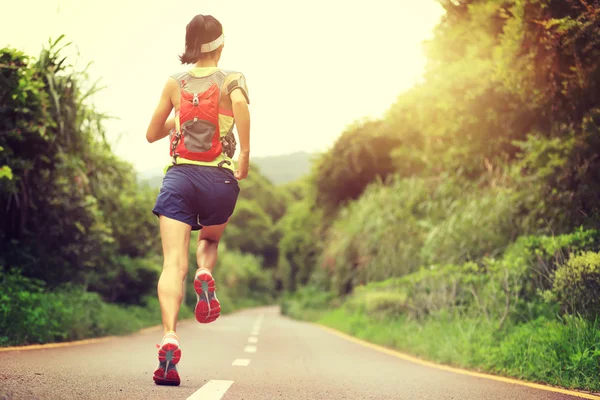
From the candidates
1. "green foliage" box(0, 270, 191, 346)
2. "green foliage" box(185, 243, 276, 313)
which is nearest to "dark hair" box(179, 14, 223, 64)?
"green foliage" box(0, 270, 191, 346)

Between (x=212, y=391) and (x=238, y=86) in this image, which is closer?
(x=212, y=391)

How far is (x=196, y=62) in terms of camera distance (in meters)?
4.74

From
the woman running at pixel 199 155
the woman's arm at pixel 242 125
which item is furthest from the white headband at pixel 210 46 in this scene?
the woman's arm at pixel 242 125

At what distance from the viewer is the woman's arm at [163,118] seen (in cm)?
467

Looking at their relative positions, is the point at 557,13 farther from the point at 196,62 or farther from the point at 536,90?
the point at 196,62

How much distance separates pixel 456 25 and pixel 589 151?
19.7 feet

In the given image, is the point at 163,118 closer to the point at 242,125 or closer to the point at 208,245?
the point at 242,125

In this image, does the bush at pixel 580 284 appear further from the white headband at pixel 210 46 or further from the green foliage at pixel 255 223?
the green foliage at pixel 255 223

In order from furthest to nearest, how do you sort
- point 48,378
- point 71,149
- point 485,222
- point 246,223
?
1. point 246,223
2. point 485,222
3. point 71,149
4. point 48,378

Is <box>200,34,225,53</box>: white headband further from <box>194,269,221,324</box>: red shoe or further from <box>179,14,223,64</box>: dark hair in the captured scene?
<box>194,269,221,324</box>: red shoe

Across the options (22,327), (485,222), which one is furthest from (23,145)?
(485,222)

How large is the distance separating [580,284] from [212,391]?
13.8ft

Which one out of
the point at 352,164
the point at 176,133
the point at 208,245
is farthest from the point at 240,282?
the point at 176,133

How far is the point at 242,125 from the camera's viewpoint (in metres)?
4.52
